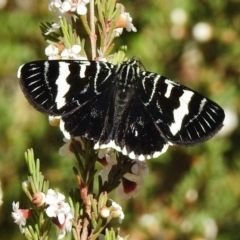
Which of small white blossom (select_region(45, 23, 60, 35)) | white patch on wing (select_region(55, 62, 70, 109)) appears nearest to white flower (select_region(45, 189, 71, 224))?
white patch on wing (select_region(55, 62, 70, 109))

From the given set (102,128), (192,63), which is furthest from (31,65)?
(192,63)

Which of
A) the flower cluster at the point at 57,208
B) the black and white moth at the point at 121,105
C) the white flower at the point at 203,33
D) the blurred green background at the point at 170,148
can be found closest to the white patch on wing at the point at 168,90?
the black and white moth at the point at 121,105

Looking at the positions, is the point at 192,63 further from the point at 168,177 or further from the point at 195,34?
the point at 168,177

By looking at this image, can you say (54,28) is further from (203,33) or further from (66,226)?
(203,33)

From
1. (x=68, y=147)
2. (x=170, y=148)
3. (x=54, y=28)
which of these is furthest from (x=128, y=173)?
(x=170, y=148)

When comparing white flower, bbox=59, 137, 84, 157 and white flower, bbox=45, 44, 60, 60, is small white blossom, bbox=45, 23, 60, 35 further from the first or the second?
white flower, bbox=59, 137, 84, 157

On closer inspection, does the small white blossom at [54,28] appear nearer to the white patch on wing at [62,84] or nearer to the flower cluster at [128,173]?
the white patch on wing at [62,84]
